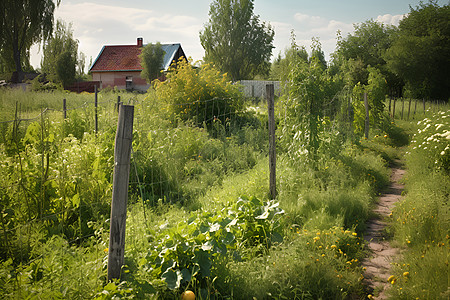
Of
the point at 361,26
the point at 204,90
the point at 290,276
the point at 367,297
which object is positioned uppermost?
the point at 361,26

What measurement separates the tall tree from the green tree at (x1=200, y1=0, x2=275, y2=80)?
590 inches

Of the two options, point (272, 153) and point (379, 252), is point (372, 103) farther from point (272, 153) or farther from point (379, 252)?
point (379, 252)

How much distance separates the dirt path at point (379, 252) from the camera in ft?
10.5

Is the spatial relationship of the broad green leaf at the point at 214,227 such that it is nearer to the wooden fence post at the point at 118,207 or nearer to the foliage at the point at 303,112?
the wooden fence post at the point at 118,207

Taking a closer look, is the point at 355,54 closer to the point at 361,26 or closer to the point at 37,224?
the point at 361,26

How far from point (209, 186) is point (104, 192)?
1.66 metres

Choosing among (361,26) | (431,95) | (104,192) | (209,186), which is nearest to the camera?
(104,192)

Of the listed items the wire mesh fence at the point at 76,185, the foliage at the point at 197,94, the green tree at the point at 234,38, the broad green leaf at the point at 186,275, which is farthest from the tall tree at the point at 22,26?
the broad green leaf at the point at 186,275

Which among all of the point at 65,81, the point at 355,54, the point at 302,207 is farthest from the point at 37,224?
the point at 355,54

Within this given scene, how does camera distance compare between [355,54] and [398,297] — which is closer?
[398,297]

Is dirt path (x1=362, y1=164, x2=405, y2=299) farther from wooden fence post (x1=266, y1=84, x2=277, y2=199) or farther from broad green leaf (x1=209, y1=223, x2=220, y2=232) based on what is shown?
broad green leaf (x1=209, y1=223, x2=220, y2=232)

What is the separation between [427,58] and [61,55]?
91.3 feet

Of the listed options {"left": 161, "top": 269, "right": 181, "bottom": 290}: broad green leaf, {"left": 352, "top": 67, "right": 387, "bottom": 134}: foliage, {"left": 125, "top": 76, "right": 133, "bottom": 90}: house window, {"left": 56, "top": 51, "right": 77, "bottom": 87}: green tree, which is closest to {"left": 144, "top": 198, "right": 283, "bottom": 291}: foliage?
{"left": 161, "top": 269, "right": 181, "bottom": 290}: broad green leaf

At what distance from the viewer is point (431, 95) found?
2311 cm
